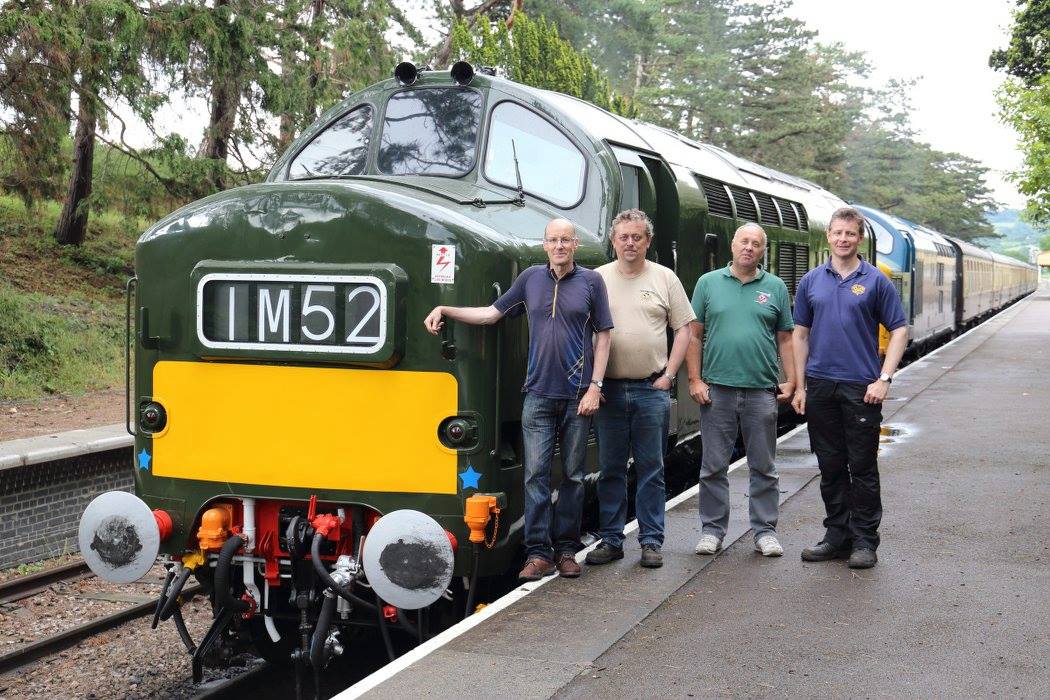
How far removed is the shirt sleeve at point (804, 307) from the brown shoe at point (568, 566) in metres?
1.86

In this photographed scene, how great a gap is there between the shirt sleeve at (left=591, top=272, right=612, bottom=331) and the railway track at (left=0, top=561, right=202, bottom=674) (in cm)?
423

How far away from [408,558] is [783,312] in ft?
9.01

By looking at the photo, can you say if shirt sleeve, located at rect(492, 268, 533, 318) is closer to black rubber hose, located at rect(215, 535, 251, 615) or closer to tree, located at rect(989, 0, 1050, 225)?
black rubber hose, located at rect(215, 535, 251, 615)

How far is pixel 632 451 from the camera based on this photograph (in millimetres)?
6559

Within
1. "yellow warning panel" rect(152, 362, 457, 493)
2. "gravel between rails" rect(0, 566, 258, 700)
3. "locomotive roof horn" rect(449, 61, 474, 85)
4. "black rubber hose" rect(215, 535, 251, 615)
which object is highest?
"locomotive roof horn" rect(449, 61, 474, 85)

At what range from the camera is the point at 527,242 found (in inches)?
232

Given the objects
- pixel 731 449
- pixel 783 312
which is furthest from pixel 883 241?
pixel 731 449

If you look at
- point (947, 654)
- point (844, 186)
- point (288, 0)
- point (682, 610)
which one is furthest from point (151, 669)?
point (844, 186)

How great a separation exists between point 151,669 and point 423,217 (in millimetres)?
3683

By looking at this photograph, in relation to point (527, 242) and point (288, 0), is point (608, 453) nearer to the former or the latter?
point (527, 242)

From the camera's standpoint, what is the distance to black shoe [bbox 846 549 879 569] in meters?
6.37

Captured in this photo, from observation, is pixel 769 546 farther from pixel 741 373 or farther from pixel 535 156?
pixel 535 156

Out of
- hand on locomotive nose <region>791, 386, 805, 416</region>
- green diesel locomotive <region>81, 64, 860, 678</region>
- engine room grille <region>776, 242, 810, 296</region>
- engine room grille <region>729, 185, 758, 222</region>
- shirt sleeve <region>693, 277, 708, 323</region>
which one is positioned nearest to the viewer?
green diesel locomotive <region>81, 64, 860, 678</region>

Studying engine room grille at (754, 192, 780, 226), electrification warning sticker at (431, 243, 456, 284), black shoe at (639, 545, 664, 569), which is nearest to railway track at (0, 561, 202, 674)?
black shoe at (639, 545, 664, 569)
